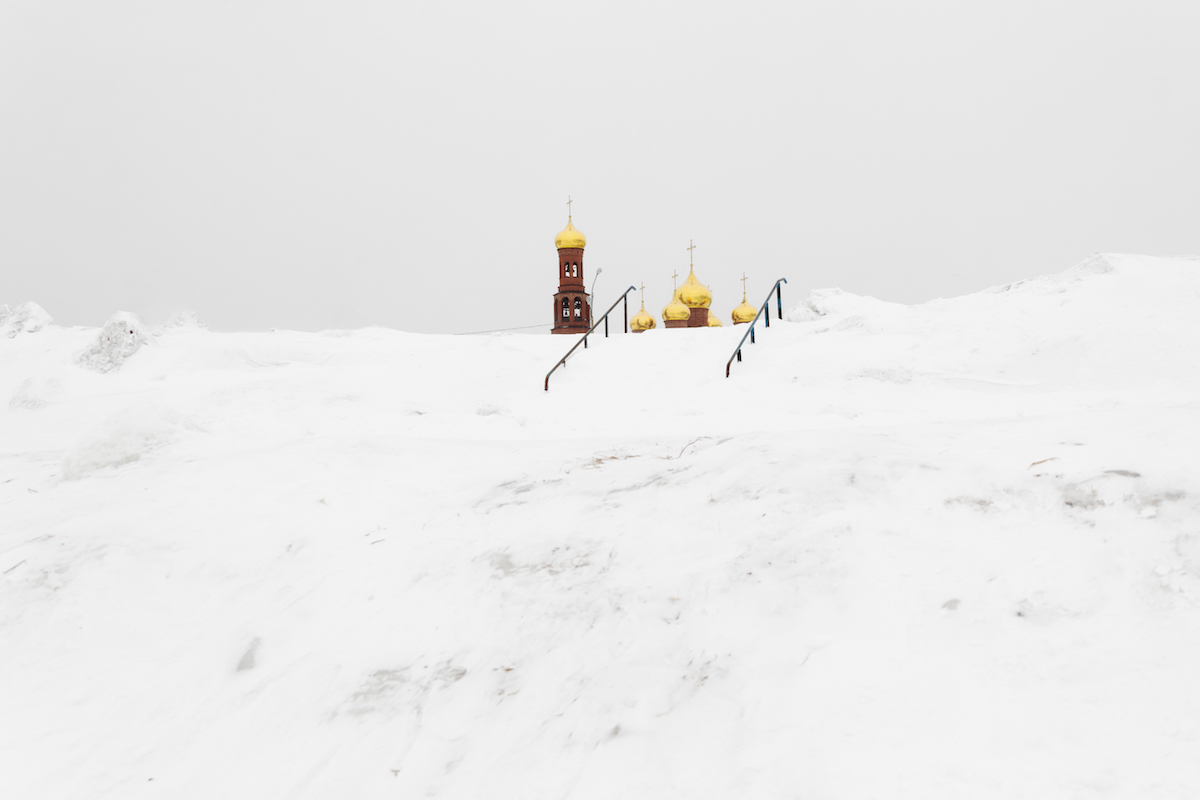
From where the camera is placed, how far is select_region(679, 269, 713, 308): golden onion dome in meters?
38.8

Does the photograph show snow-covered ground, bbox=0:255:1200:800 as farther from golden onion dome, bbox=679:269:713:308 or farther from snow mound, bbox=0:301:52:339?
golden onion dome, bbox=679:269:713:308

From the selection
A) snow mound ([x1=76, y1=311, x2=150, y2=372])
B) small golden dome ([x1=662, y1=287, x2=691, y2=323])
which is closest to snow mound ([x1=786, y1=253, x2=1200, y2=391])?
snow mound ([x1=76, y1=311, x2=150, y2=372])

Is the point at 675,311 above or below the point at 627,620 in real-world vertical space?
above

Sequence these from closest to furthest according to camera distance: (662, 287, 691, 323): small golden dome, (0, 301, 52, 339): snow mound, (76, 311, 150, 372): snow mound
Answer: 1. (76, 311, 150, 372): snow mound
2. (0, 301, 52, 339): snow mound
3. (662, 287, 691, 323): small golden dome

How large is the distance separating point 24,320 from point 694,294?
32767 mm

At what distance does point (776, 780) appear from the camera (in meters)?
2.23

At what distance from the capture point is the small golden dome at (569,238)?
40.8 m

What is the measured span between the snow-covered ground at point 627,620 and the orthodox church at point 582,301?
32.3m

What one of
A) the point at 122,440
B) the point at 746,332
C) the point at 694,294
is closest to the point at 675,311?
the point at 694,294

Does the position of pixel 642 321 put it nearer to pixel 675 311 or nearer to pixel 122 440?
pixel 675 311

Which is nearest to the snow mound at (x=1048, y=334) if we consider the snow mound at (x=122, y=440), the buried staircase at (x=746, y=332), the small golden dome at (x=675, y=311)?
the buried staircase at (x=746, y=332)

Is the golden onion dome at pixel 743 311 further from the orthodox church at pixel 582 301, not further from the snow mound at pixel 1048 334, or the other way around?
the snow mound at pixel 1048 334

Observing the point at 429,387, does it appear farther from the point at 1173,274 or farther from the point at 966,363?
A: the point at 1173,274

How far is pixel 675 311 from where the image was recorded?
126 feet
